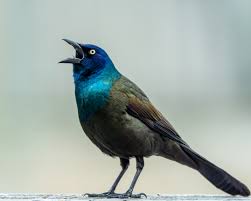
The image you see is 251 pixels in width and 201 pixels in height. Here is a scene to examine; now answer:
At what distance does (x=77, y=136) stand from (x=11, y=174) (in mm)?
1392

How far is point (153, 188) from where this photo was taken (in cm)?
1041

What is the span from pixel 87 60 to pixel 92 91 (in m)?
0.24

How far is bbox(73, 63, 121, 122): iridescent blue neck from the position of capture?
655cm

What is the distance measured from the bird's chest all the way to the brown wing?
8.8 inches

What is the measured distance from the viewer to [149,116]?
22.6 feet

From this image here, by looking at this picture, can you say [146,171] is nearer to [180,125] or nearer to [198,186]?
[198,186]

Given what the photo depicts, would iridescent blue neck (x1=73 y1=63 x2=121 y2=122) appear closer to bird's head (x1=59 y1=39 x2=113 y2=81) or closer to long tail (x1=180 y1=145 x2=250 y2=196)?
bird's head (x1=59 y1=39 x2=113 y2=81)

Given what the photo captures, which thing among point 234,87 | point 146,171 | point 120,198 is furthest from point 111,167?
point 120,198

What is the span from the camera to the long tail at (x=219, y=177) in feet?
22.1

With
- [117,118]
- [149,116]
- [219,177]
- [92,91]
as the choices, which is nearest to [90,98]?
[92,91]

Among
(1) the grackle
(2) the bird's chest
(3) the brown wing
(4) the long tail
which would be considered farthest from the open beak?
(4) the long tail

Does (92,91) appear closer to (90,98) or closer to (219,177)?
(90,98)

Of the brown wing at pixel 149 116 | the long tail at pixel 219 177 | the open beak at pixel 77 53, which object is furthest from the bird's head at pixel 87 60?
the long tail at pixel 219 177

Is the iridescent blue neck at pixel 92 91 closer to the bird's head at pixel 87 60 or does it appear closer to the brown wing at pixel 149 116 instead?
the bird's head at pixel 87 60
